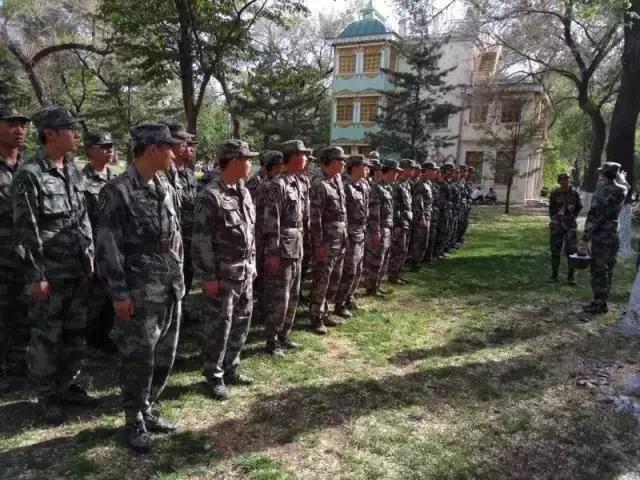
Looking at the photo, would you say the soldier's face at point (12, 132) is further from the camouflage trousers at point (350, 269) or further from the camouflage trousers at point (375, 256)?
the camouflage trousers at point (375, 256)

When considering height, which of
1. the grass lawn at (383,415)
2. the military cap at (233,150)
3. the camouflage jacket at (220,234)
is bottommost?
the grass lawn at (383,415)

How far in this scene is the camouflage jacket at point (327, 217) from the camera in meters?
5.37

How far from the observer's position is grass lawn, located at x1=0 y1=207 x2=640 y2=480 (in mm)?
3020

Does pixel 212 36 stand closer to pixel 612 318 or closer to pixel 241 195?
pixel 241 195

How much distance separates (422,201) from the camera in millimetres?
8656

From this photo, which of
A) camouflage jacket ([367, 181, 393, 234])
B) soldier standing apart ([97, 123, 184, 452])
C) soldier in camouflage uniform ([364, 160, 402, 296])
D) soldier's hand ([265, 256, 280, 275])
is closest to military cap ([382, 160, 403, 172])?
soldier in camouflage uniform ([364, 160, 402, 296])

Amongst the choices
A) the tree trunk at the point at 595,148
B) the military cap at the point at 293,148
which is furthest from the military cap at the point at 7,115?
the tree trunk at the point at 595,148

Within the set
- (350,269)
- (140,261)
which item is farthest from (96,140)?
(350,269)

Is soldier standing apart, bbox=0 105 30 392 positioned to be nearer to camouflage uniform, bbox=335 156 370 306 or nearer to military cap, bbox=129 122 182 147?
military cap, bbox=129 122 182 147

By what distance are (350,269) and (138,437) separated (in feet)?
11.2

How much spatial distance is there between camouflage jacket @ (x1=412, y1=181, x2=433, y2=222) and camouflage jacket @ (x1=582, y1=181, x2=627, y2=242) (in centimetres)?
277

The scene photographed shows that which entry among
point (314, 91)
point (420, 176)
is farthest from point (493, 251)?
point (314, 91)

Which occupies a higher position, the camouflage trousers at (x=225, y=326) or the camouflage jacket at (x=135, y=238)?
the camouflage jacket at (x=135, y=238)

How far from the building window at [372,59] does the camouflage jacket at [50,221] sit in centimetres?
2713
